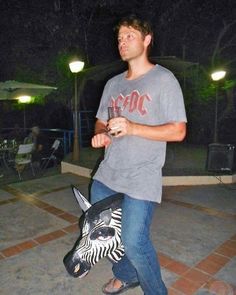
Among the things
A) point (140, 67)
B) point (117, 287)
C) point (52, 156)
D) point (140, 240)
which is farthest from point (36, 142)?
point (140, 240)

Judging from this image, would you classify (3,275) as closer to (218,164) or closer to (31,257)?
(31,257)

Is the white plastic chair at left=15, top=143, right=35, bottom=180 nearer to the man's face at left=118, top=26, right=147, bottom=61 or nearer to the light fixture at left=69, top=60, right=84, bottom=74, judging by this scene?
the light fixture at left=69, top=60, right=84, bottom=74

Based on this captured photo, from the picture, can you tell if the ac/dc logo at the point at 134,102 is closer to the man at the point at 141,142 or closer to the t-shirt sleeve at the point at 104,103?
the man at the point at 141,142

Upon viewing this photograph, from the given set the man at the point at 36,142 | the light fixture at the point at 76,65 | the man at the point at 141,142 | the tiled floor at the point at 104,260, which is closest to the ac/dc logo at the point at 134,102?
the man at the point at 141,142

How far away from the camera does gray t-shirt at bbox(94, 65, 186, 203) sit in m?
2.16

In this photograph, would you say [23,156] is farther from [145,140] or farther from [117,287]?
[145,140]

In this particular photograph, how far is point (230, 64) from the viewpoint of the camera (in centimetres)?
1188

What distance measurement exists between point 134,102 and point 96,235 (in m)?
0.95

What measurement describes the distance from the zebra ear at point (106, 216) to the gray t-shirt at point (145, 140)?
0.56ft

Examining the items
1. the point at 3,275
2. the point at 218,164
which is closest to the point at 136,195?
the point at 3,275

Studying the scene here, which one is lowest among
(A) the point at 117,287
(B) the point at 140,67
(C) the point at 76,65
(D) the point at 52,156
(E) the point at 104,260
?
(E) the point at 104,260

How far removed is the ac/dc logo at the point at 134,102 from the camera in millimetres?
2211

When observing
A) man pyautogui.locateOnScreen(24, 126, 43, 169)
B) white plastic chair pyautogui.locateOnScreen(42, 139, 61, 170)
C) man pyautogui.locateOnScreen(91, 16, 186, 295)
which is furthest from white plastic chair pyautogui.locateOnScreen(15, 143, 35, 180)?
man pyautogui.locateOnScreen(91, 16, 186, 295)

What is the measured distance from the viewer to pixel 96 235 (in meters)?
2.19
